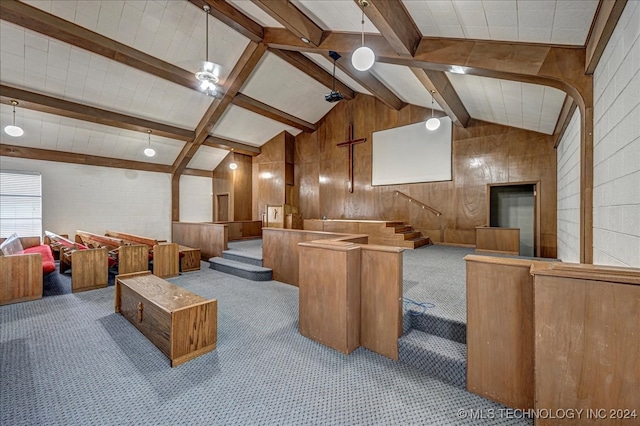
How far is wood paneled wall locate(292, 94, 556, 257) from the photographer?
17.7 ft

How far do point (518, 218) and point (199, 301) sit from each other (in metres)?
7.22

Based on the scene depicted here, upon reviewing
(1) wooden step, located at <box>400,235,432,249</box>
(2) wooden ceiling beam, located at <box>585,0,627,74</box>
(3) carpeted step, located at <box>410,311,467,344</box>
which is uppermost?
(2) wooden ceiling beam, located at <box>585,0,627,74</box>

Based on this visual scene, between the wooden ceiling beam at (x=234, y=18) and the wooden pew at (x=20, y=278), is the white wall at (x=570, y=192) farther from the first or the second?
the wooden pew at (x=20, y=278)

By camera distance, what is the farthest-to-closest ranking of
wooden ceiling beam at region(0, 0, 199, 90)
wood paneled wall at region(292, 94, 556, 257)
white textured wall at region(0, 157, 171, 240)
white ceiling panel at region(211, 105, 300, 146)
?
white ceiling panel at region(211, 105, 300, 146)
white textured wall at region(0, 157, 171, 240)
wood paneled wall at region(292, 94, 556, 257)
wooden ceiling beam at region(0, 0, 199, 90)

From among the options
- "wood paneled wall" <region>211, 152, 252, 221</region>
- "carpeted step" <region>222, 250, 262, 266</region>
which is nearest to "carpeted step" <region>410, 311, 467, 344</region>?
"carpeted step" <region>222, 250, 262, 266</region>

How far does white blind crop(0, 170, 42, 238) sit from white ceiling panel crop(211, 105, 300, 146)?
4290 millimetres

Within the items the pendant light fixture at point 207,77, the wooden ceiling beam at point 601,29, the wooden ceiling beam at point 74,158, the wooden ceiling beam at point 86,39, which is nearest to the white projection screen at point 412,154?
the wooden ceiling beam at point 601,29

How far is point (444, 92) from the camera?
4.49m

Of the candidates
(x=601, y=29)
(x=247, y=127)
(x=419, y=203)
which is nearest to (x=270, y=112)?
(x=247, y=127)

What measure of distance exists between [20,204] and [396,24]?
8.43 meters

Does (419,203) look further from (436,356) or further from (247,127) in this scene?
(247,127)

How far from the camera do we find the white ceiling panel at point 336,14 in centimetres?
336

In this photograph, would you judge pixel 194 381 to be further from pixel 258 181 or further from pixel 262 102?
pixel 258 181

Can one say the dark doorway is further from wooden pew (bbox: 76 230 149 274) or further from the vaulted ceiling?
wooden pew (bbox: 76 230 149 274)
